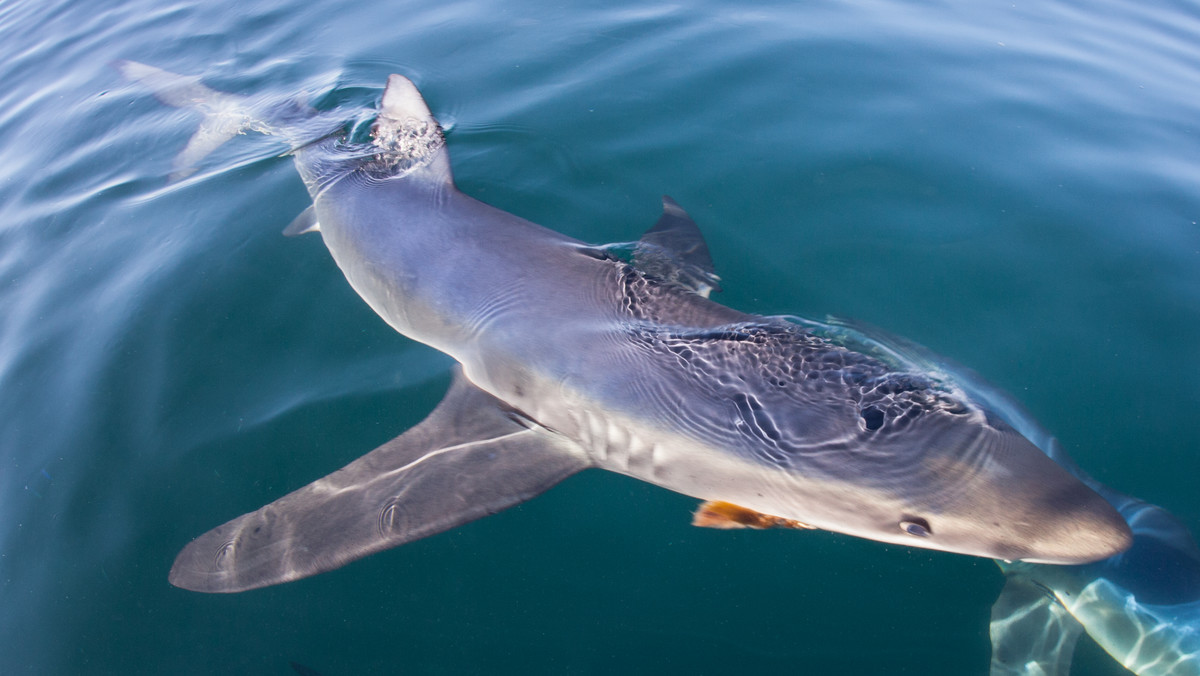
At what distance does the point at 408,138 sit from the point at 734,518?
4.05m

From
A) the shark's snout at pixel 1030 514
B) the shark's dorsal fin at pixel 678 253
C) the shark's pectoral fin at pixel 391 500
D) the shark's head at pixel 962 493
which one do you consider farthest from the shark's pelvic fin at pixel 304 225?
the shark's snout at pixel 1030 514

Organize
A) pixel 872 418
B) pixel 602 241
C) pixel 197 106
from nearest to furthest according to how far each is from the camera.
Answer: pixel 872 418
pixel 602 241
pixel 197 106

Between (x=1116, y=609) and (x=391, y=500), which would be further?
(x=391, y=500)

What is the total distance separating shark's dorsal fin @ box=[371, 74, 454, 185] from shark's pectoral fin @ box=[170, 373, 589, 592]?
2.00 metres

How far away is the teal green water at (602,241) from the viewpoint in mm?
3033

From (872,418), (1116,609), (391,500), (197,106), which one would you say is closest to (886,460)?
(872,418)

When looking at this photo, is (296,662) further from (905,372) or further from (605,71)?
(605,71)

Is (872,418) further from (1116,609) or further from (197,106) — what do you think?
(197,106)

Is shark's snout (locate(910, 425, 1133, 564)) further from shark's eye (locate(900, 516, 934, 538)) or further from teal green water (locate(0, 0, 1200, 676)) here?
teal green water (locate(0, 0, 1200, 676))

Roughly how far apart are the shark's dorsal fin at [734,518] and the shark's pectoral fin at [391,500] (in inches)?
26.9

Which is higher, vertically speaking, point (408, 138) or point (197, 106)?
point (197, 106)

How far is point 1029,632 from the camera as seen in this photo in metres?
2.86

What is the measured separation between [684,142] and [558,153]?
1.06 metres

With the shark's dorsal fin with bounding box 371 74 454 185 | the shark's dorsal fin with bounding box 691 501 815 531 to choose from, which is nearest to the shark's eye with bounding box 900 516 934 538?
the shark's dorsal fin with bounding box 691 501 815 531
